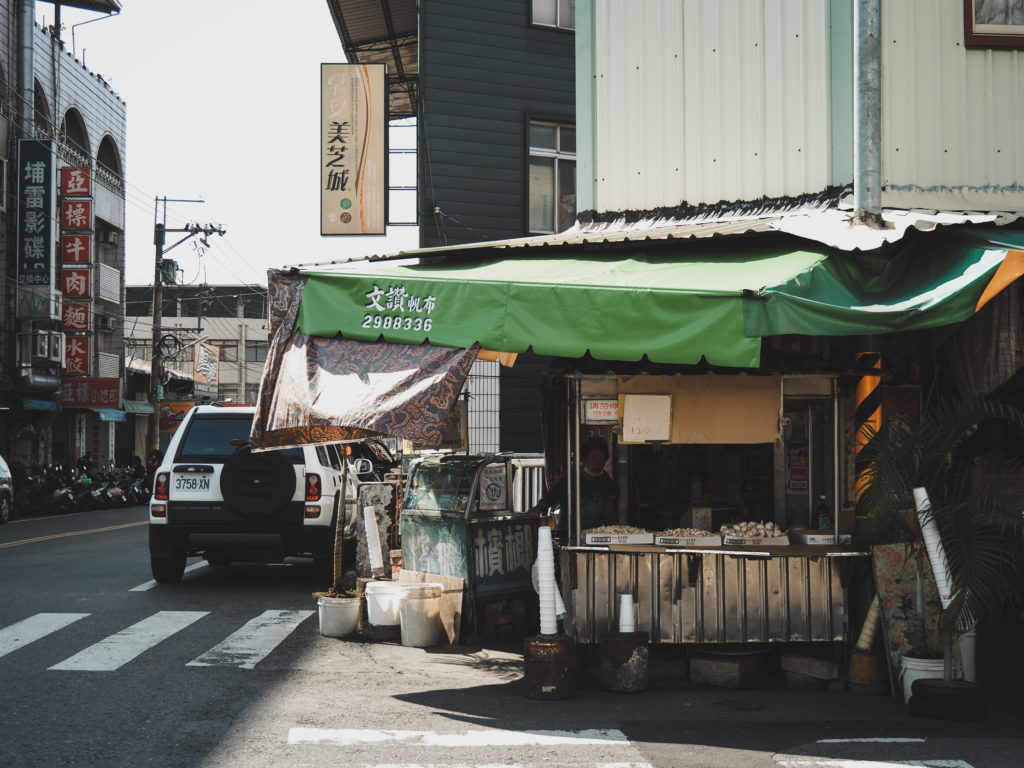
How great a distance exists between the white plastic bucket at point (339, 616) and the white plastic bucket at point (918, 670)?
16.5ft

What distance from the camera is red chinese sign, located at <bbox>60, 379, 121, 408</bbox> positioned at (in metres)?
36.7

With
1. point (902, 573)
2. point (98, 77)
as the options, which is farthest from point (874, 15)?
point (98, 77)

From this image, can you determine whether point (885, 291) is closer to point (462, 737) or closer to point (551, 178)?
point (462, 737)

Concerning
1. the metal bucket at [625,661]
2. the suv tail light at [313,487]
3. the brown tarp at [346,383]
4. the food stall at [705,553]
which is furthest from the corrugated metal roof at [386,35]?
the metal bucket at [625,661]

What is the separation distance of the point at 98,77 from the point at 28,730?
41.0 m

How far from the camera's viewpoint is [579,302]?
7672 mm

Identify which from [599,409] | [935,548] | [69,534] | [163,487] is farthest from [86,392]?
[935,548]

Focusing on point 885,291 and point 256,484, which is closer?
point 885,291

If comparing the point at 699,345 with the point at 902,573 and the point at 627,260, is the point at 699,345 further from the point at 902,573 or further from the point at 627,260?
the point at 902,573

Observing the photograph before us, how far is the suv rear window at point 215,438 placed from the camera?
43.9ft

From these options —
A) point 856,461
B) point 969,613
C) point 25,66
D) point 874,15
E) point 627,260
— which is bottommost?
point 969,613

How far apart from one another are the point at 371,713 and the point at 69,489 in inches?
1028

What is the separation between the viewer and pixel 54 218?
32.6 m

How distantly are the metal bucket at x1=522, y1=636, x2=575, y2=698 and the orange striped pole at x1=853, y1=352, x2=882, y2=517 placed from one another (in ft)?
9.15
